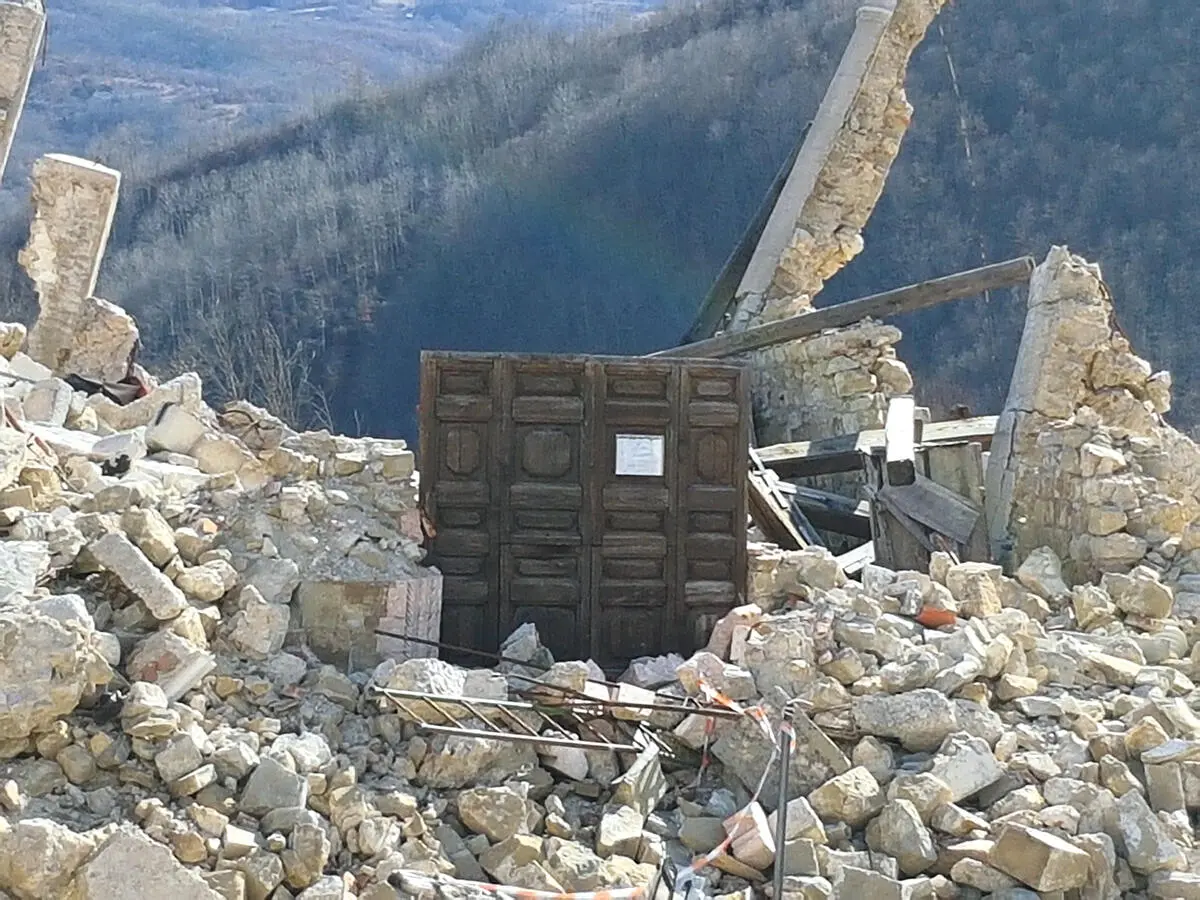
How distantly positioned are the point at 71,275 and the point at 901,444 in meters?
7.14

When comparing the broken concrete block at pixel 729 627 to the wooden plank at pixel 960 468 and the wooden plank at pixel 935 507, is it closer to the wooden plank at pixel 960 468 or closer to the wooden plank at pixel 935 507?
the wooden plank at pixel 935 507

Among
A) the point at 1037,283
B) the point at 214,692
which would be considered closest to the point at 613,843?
the point at 214,692

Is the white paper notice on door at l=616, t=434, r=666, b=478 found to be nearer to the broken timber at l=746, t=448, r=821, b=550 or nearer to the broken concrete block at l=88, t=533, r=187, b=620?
the broken timber at l=746, t=448, r=821, b=550

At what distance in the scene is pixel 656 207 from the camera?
35.3m

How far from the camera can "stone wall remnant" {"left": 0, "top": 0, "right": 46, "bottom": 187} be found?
10.1 m

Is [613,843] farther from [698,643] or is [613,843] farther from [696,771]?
[698,643]

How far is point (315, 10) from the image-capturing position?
2584 inches

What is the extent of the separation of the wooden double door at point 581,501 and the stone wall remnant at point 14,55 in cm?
591

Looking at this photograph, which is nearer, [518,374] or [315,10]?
[518,374]

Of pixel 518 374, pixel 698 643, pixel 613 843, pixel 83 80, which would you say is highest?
pixel 83 80

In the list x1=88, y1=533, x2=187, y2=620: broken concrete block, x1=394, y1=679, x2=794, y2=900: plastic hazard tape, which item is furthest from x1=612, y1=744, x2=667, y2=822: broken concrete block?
x1=88, y1=533, x2=187, y2=620: broken concrete block

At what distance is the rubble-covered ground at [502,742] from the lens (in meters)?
4.23

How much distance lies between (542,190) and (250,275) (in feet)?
26.9

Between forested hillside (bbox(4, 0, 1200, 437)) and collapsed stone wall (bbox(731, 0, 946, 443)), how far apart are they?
57.5ft
